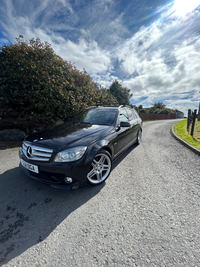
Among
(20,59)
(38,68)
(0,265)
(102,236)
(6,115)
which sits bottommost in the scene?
(102,236)

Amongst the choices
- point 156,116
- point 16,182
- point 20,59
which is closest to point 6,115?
point 20,59

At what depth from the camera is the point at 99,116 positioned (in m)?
3.48

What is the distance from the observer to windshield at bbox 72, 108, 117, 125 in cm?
320

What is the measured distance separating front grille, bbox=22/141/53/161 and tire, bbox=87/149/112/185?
0.83m

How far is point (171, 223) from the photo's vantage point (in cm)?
164

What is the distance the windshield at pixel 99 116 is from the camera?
126 inches

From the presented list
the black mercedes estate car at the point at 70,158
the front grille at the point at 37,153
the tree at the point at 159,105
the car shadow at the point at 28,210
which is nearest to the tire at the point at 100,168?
the black mercedes estate car at the point at 70,158

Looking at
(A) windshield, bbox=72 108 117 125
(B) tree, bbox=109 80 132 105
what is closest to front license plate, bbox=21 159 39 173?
(A) windshield, bbox=72 108 117 125

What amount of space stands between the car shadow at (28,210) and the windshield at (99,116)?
158 centimetres

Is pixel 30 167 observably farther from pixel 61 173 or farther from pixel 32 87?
pixel 32 87

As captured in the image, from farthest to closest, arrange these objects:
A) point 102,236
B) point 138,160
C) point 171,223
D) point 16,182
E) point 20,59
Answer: point 20,59 < point 138,160 < point 16,182 < point 171,223 < point 102,236

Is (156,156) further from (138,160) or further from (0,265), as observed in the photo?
(0,265)

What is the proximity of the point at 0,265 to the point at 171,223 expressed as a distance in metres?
2.04

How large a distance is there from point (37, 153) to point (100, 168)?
124 centimetres
